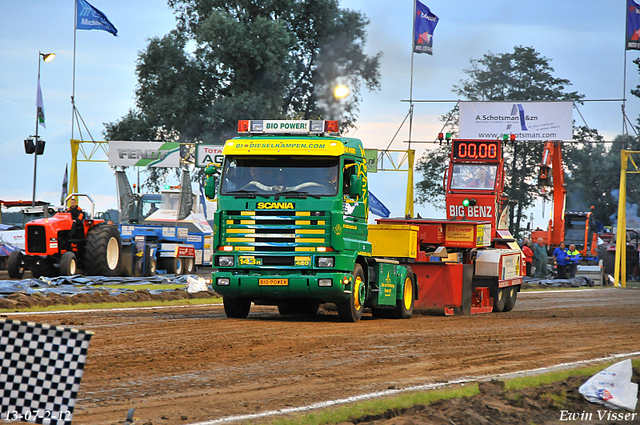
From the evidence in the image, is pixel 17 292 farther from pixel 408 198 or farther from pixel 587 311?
pixel 408 198

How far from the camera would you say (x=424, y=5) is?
3847 cm

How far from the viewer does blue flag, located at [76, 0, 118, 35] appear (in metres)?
37.0

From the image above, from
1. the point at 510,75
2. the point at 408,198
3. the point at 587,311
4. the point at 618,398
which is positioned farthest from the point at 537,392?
the point at 510,75

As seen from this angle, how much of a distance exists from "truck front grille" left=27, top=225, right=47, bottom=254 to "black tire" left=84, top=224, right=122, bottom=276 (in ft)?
3.79

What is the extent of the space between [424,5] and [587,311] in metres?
23.5

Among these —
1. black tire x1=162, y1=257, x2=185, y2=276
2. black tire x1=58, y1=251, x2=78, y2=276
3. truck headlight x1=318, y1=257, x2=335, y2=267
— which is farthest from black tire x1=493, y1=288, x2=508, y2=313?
black tire x1=162, y1=257, x2=185, y2=276

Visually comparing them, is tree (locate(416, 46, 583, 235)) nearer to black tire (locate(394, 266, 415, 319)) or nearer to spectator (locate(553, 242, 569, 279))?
spectator (locate(553, 242, 569, 279))

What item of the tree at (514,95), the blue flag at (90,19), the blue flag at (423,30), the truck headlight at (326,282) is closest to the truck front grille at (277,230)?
the truck headlight at (326,282)

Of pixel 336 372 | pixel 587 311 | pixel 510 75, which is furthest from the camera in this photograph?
pixel 510 75

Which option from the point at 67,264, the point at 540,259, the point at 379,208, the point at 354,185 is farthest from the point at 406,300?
the point at 379,208

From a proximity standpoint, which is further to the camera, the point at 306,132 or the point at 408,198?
the point at 408,198

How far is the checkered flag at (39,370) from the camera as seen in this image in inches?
175

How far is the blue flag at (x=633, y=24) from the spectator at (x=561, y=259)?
10.2m

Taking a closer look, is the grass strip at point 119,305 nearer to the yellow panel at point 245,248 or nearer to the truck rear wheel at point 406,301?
the yellow panel at point 245,248
